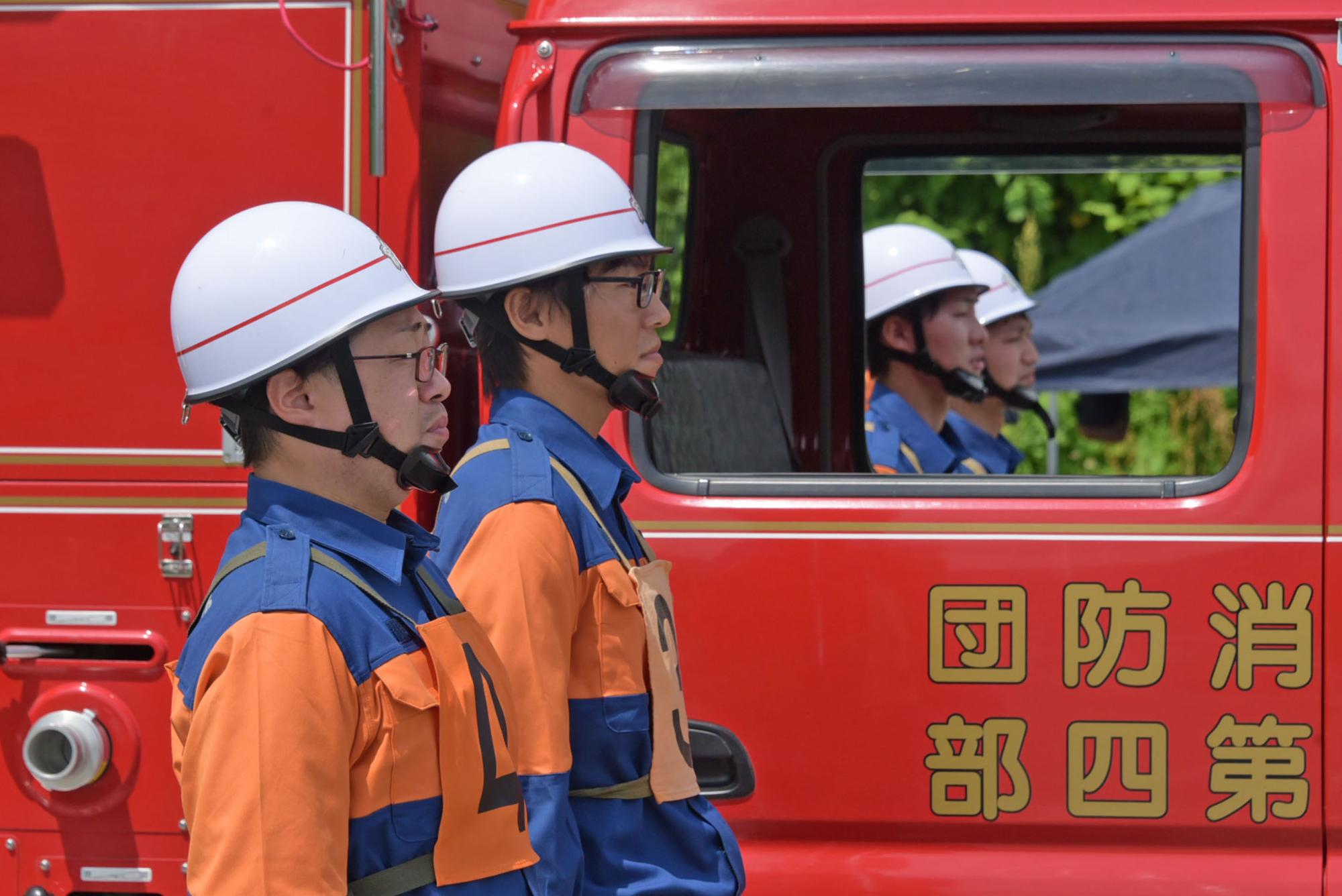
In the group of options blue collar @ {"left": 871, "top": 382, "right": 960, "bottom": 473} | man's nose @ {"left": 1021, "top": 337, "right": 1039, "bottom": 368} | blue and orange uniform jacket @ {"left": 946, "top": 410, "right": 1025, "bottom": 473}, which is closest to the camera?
blue collar @ {"left": 871, "top": 382, "right": 960, "bottom": 473}

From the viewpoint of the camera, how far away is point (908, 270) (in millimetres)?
4422

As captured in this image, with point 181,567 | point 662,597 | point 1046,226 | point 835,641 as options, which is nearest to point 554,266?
point 662,597

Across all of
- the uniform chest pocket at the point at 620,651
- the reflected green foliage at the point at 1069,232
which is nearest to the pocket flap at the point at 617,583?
the uniform chest pocket at the point at 620,651

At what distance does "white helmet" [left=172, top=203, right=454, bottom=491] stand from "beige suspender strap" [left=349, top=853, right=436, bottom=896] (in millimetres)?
Result: 408

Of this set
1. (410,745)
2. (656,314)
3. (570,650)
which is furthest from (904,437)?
(410,745)

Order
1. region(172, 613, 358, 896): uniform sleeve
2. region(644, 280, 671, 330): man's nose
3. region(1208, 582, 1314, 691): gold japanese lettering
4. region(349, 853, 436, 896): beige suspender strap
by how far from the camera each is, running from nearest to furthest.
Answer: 1. region(172, 613, 358, 896): uniform sleeve
2. region(349, 853, 436, 896): beige suspender strap
3. region(644, 280, 671, 330): man's nose
4. region(1208, 582, 1314, 691): gold japanese lettering

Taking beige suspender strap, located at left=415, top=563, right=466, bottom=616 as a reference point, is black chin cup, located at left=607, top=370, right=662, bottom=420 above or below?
above

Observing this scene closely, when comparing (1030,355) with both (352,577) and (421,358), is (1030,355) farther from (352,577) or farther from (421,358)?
(352,577)

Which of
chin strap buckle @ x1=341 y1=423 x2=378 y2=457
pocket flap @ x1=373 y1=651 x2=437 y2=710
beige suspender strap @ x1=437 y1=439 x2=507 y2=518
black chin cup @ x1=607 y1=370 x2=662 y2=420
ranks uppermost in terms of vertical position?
black chin cup @ x1=607 y1=370 x2=662 y2=420

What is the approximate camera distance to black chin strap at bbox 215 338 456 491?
1678 mm

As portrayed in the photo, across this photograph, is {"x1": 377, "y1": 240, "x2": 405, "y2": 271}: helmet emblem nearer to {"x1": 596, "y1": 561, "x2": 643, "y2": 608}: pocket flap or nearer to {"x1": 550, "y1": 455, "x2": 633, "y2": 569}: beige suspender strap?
{"x1": 550, "y1": 455, "x2": 633, "y2": 569}: beige suspender strap

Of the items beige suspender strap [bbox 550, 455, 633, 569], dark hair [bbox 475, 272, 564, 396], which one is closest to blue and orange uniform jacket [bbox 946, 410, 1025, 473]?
dark hair [bbox 475, 272, 564, 396]

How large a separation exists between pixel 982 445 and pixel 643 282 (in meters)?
2.82

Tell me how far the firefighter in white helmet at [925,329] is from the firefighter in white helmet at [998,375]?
0.17 m
